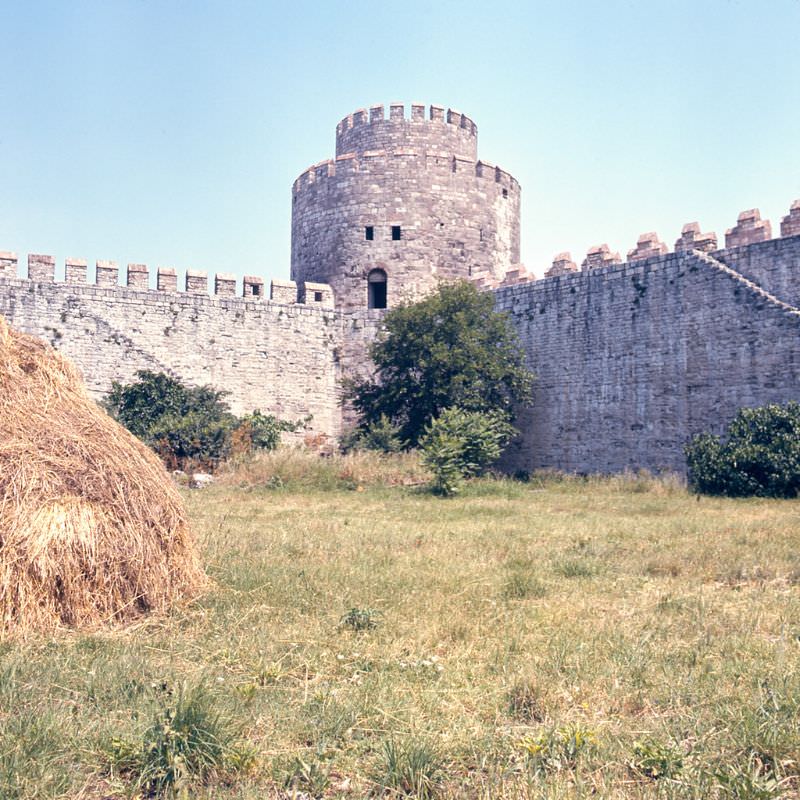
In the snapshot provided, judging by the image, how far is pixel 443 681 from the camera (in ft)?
12.9

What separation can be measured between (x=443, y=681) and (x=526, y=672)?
0.39m

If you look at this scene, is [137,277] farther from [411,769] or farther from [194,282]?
[411,769]

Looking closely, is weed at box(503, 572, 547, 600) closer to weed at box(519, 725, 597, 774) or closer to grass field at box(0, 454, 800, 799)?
grass field at box(0, 454, 800, 799)

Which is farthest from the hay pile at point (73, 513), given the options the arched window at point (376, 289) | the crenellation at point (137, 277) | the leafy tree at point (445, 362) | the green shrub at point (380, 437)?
the arched window at point (376, 289)

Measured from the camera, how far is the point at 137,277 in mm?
19703

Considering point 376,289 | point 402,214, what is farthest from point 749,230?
point 376,289

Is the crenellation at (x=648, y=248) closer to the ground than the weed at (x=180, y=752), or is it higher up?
higher up

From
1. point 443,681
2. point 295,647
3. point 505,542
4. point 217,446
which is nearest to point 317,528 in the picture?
point 505,542

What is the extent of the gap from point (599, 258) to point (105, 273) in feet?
37.1

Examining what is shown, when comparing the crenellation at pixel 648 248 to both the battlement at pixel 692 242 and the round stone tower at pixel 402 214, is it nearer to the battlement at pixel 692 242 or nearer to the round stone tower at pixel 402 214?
the battlement at pixel 692 242

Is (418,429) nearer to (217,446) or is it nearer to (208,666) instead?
(217,446)

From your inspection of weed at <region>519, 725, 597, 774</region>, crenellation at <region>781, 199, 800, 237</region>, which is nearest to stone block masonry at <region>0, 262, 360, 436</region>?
crenellation at <region>781, 199, 800, 237</region>

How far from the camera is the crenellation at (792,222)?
1534cm

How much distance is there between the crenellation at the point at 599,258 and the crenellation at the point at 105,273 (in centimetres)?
1080
